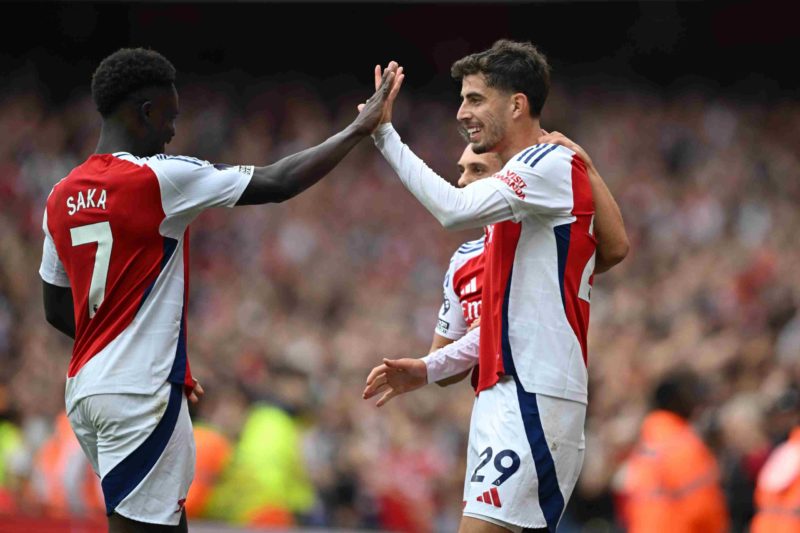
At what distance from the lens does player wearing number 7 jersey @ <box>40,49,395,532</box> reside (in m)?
4.66

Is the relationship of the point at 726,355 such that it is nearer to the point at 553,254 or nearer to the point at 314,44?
the point at 553,254

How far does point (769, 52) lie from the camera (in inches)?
688

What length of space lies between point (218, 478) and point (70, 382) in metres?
6.10

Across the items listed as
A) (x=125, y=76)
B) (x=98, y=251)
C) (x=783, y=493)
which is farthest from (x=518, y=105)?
(x=783, y=493)

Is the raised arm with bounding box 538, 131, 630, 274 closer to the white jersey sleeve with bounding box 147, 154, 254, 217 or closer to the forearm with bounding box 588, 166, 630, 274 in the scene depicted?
the forearm with bounding box 588, 166, 630, 274

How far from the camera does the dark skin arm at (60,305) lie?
5.01 meters

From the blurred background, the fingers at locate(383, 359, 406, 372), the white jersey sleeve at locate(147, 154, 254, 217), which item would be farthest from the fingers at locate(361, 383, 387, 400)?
the blurred background

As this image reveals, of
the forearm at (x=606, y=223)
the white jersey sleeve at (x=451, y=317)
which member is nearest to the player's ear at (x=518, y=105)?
the forearm at (x=606, y=223)

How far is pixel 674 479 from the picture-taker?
8125 mm

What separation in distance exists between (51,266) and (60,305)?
17cm

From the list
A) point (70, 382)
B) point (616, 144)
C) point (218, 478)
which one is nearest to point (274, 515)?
point (218, 478)

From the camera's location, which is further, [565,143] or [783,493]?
[783,493]

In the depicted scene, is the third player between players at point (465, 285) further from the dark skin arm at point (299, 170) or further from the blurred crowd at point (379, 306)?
the blurred crowd at point (379, 306)

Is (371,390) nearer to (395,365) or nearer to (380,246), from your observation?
(395,365)
